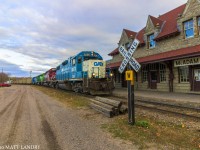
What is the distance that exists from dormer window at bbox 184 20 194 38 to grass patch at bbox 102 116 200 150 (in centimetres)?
1554

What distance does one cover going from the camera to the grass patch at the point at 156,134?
19.2 feet

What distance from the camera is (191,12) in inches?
838

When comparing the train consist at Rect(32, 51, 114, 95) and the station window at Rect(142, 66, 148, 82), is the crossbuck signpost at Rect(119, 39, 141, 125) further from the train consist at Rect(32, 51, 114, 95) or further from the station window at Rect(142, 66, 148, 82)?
the station window at Rect(142, 66, 148, 82)

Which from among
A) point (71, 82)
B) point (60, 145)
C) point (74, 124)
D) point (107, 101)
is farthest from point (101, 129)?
point (71, 82)

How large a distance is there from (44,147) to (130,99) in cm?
361

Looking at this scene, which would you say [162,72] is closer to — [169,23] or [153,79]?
[153,79]

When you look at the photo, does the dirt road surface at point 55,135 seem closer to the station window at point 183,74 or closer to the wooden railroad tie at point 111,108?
the wooden railroad tie at point 111,108

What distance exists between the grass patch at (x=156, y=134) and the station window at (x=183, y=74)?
14079 mm

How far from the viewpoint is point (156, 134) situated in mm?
6738

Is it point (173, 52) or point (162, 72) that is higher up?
point (173, 52)

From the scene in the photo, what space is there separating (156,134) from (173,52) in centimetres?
1659

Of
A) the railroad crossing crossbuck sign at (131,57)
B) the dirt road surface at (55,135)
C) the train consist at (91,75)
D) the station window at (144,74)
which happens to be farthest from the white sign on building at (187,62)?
the dirt road surface at (55,135)

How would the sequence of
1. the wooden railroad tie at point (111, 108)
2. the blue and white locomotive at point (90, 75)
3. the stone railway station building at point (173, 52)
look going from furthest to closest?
the stone railway station building at point (173, 52) → the blue and white locomotive at point (90, 75) → the wooden railroad tie at point (111, 108)

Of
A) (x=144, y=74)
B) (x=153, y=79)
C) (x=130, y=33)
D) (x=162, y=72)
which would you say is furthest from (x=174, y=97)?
(x=130, y=33)
